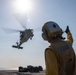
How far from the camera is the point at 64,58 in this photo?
4676mm

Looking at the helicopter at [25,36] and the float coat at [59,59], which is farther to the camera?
the helicopter at [25,36]

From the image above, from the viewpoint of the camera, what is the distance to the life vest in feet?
15.3

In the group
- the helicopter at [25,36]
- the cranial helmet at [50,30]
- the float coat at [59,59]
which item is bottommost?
the float coat at [59,59]

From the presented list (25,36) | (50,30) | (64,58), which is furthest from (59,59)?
(25,36)

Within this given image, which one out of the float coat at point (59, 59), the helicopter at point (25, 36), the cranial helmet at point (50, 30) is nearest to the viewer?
the float coat at point (59, 59)

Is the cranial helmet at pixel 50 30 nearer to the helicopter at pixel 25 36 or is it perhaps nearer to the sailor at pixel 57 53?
the sailor at pixel 57 53

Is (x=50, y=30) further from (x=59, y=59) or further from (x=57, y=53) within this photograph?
(x=59, y=59)

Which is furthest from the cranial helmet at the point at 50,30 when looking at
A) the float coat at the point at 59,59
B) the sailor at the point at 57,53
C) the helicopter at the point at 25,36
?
the helicopter at the point at 25,36

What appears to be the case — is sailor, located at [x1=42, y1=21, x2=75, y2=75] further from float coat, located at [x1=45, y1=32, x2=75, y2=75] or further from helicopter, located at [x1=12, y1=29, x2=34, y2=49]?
helicopter, located at [x1=12, y1=29, x2=34, y2=49]

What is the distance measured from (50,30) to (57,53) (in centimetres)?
45

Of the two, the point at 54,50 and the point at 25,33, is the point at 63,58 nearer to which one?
the point at 54,50

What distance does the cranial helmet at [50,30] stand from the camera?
479cm

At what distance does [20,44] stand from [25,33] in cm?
398

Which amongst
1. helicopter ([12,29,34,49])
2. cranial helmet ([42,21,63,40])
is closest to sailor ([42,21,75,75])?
cranial helmet ([42,21,63,40])
